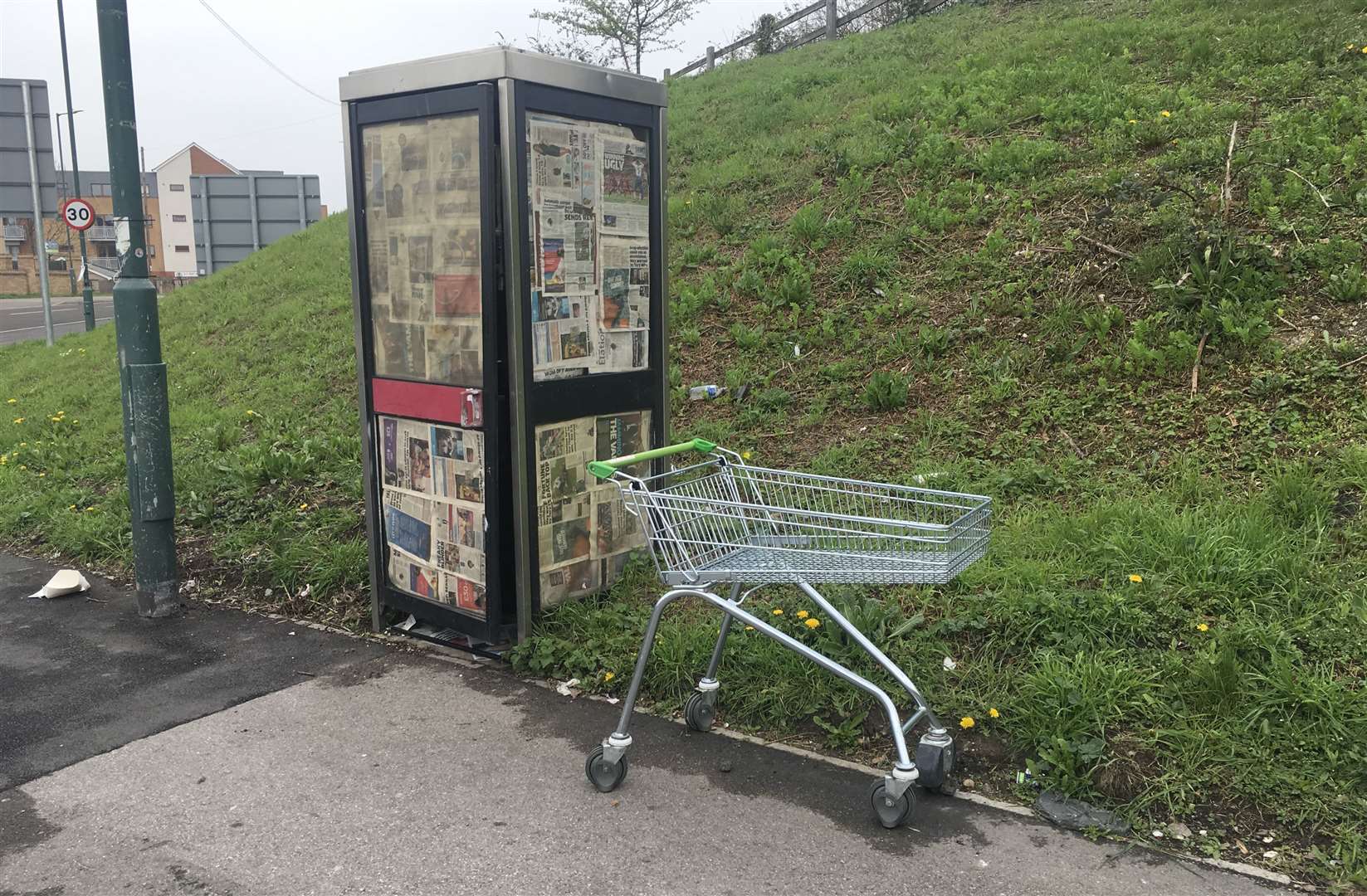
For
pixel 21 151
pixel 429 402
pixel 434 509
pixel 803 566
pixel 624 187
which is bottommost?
pixel 434 509

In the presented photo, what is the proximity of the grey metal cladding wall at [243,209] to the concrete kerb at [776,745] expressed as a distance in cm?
1115

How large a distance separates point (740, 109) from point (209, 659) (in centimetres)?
1063

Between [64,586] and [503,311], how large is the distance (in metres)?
3.41

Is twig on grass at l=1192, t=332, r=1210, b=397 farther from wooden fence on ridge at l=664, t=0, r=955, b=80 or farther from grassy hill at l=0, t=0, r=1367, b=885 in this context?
wooden fence on ridge at l=664, t=0, r=955, b=80

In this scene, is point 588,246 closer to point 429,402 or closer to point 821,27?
point 429,402

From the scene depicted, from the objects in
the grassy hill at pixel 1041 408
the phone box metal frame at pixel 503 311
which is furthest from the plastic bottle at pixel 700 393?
the phone box metal frame at pixel 503 311

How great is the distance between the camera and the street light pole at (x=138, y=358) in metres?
5.20

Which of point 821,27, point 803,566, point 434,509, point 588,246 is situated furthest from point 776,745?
point 821,27

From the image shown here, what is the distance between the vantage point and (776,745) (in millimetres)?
3834

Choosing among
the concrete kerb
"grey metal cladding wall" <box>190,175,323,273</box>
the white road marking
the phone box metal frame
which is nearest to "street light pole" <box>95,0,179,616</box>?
the concrete kerb

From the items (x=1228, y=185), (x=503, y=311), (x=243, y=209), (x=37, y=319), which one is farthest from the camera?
(x=37, y=319)

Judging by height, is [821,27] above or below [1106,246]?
above

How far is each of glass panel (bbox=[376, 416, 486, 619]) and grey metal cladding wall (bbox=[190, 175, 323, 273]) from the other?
11.4m

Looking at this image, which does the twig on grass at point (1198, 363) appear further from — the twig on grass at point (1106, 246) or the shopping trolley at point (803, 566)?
the shopping trolley at point (803, 566)
